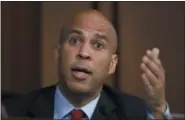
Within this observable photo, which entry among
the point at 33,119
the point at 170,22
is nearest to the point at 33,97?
the point at 33,119

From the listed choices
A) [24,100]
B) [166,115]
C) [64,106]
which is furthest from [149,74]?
[24,100]

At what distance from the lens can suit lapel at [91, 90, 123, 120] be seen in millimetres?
881

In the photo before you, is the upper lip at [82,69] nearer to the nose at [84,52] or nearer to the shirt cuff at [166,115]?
the nose at [84,52]

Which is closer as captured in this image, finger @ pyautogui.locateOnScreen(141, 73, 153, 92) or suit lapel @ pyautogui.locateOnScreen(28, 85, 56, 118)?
finger @ pyautogui.locateOnScreen(141, 73, 153, 92)

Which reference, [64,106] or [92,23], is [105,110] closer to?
[64,106]

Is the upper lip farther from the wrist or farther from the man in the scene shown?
the wrist

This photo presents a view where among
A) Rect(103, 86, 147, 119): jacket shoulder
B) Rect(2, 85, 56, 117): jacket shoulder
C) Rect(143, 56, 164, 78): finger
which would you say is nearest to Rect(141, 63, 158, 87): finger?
Rect(143, 56, 164, 78): finger

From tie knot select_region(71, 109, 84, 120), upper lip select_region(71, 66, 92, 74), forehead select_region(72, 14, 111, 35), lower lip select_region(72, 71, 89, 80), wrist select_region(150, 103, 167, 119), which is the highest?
forehead select_region(72, 14, 111, 35)

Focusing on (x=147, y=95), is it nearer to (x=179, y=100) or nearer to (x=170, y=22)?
(x=179, y=100)

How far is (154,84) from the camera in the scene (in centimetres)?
82

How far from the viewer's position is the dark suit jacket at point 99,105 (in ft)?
2.91

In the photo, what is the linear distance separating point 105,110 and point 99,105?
0.02 meters

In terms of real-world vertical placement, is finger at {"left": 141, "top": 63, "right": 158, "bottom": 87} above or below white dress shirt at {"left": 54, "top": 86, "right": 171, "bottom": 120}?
above

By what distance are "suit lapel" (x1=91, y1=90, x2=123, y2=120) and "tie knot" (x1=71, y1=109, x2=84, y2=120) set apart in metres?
0.03
